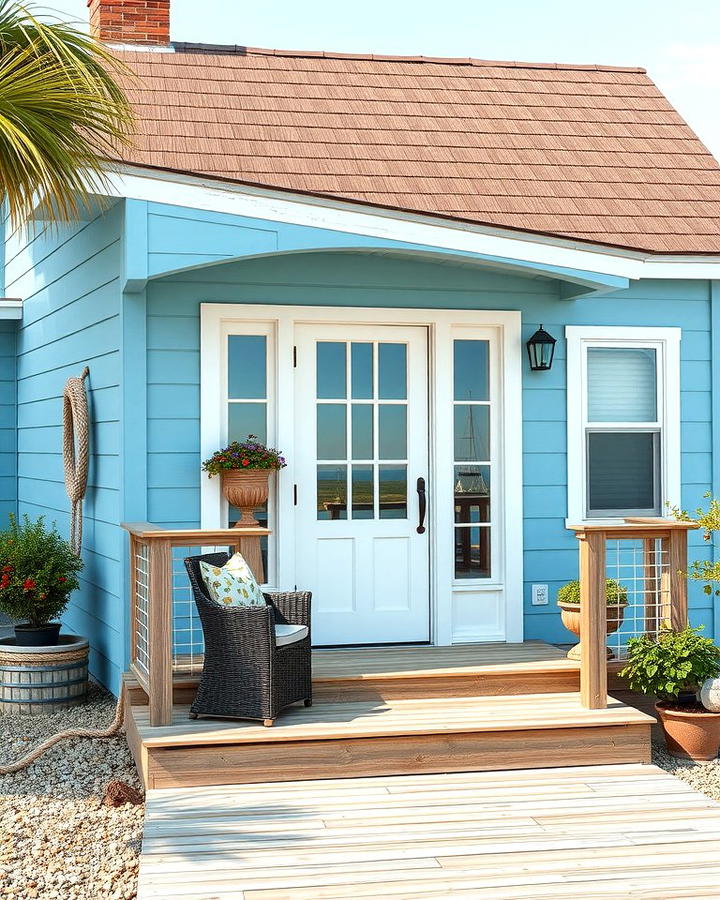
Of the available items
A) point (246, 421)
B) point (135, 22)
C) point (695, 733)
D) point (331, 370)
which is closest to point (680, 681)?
point (695, 733)

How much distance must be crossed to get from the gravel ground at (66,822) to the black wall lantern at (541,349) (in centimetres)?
337

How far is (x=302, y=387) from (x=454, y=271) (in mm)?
1203

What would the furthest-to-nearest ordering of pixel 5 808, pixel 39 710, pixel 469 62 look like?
pixel 469 62, pixel 39 710, pixel 5 808

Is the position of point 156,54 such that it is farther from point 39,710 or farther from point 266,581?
point 39,710

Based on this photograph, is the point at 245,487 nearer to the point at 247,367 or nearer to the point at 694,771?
the point at 247,367

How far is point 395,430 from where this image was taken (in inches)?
274

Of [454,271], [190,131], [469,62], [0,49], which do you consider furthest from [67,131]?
[469,62]

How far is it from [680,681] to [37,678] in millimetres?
3709

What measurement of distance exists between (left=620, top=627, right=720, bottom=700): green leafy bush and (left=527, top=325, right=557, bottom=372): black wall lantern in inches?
75.7

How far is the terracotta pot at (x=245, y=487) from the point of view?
643 centimetres

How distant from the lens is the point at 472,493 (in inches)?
277

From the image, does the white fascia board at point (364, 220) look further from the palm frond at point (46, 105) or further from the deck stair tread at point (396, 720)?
the deck stair tread at point (396, 720)

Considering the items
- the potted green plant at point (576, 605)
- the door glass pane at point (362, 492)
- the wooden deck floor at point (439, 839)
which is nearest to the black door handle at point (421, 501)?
the door glass pane at point (362, 492)

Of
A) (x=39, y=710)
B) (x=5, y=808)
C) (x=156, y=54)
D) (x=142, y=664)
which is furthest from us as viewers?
(x=156, y=54)
